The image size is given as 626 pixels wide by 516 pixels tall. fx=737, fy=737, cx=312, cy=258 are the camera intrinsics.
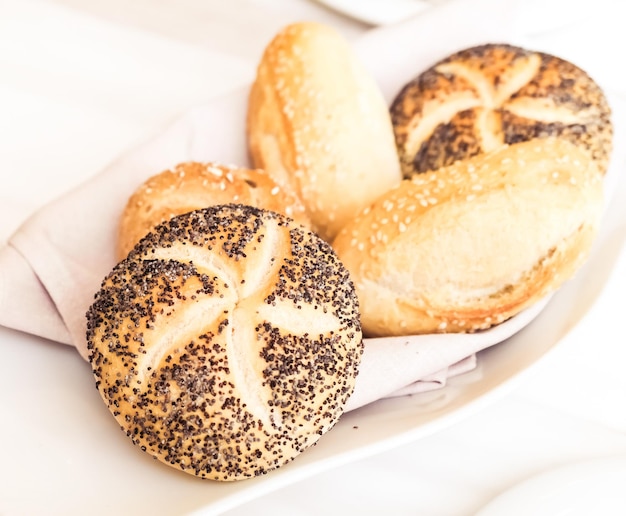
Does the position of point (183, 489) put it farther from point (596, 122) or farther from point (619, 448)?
point (596, 122)

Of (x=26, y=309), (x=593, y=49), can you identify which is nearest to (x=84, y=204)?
(x=26, y=309)

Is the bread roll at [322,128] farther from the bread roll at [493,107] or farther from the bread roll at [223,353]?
the bread roll at [223,353]

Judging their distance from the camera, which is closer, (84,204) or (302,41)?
(84,204)

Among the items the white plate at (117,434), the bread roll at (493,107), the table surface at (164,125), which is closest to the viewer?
the white plate at (117,434)

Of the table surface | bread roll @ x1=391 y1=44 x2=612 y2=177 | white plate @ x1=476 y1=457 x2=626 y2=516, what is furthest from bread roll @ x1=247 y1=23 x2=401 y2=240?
→ white plate @ x1=476 y1=457 x2=626 y2=516

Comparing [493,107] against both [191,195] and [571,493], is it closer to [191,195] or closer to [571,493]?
[191,195]

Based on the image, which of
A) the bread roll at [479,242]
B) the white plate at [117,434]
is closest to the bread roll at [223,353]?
the white plate at [117,434]
